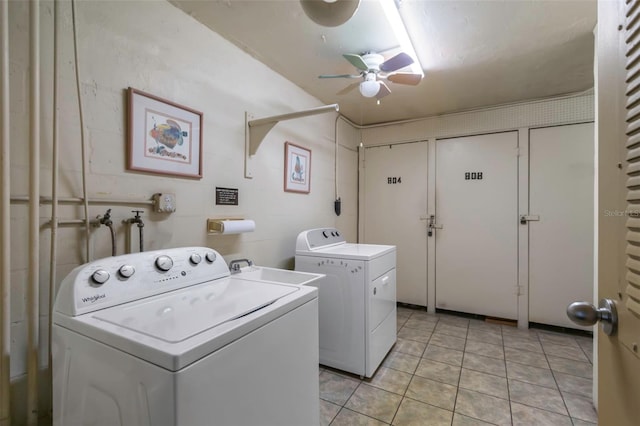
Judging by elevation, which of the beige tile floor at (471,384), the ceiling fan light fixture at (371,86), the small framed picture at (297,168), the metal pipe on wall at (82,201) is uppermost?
the ceiling fan light fixture at (371,86)

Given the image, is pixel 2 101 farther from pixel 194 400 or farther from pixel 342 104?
pixel 342 104

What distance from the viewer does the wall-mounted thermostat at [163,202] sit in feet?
4.81

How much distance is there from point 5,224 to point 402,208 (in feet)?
11.1

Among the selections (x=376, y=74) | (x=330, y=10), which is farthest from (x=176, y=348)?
(x=376, y=74)

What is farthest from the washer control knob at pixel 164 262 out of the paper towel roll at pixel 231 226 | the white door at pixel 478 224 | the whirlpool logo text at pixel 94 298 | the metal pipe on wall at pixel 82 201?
the white door at pixel 478 224

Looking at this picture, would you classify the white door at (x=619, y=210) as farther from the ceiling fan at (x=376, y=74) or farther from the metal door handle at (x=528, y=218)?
the metal door handle at (x=528, y=218)

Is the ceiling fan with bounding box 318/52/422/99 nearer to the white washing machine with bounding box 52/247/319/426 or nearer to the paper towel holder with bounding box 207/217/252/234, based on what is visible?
the paper towel holder with bounding box 207/217/252/234

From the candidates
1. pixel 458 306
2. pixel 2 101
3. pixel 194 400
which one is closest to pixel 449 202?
pixel 458 306

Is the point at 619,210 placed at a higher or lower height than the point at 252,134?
lower

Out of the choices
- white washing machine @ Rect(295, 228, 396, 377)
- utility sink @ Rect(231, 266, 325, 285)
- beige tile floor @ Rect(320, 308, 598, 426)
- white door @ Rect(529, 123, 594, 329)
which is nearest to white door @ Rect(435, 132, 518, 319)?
white door @ Rect(529, 123, 594, 329)

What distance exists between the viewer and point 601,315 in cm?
66

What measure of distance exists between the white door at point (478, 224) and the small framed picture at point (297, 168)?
1.68 meters

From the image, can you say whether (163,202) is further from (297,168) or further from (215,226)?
(297,168)

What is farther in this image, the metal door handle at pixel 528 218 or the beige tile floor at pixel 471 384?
the metal door handle at pixel 528 218
